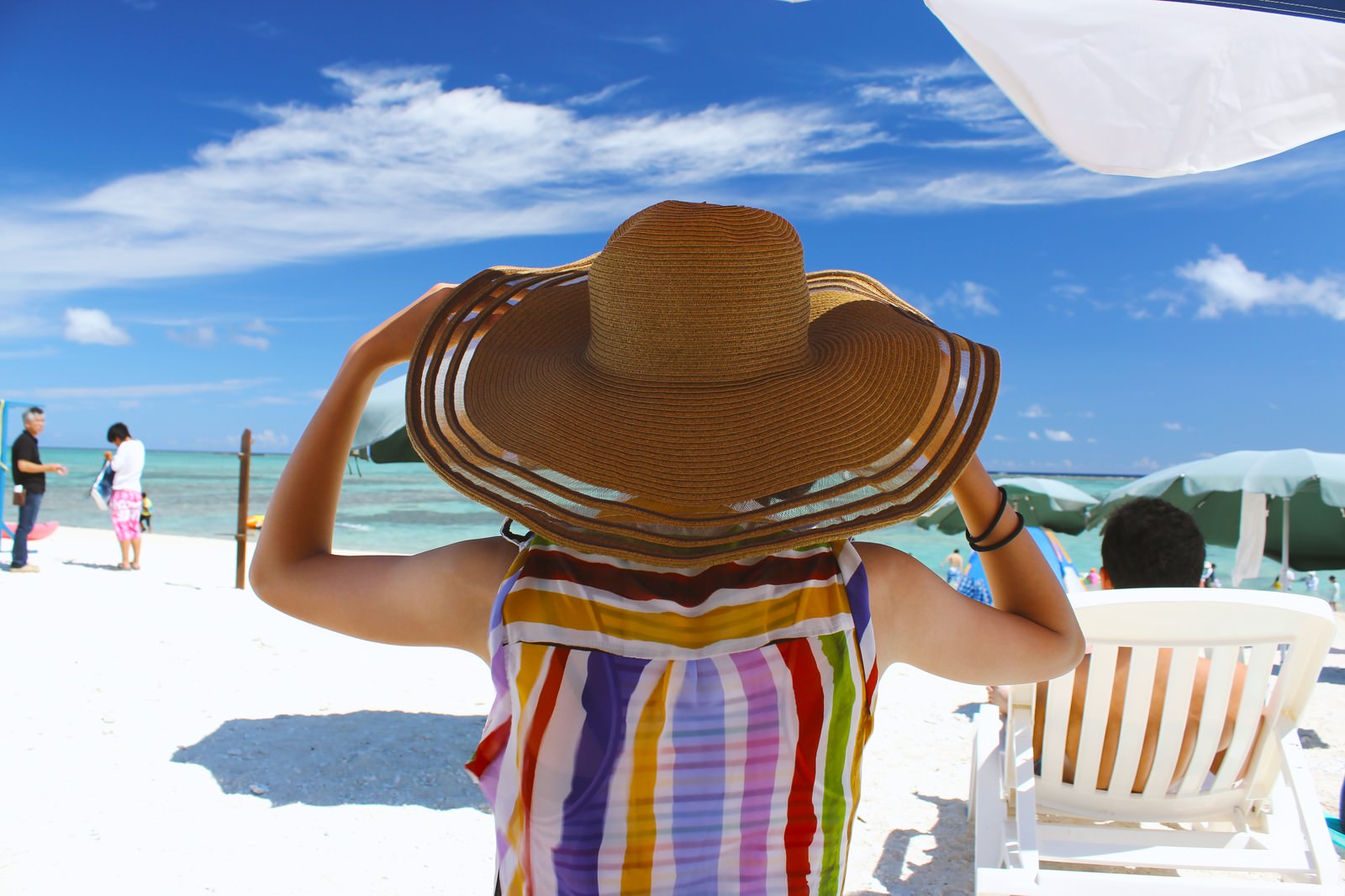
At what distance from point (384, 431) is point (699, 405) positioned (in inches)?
174

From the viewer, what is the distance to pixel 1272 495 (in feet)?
28.5

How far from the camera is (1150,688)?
2.91 meters

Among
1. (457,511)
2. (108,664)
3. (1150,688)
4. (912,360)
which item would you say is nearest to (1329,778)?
(1150,688)

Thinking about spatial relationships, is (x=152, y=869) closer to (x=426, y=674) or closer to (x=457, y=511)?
(x=426, y=674)

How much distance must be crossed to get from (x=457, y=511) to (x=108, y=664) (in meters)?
33.3

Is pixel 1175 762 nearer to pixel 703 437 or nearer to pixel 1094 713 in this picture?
pixel 1094 713

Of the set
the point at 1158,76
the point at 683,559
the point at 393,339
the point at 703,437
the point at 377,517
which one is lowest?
the point at 377,517

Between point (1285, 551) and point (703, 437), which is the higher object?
point (703, 437)

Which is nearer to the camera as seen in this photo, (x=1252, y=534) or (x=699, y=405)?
(x=699, y=405)

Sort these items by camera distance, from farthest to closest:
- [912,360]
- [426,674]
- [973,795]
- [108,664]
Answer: [426,674] → [108,664] → [973,795] → [912,360]

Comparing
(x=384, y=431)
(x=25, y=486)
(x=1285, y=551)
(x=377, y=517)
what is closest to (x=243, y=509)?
(x=25, y=486)

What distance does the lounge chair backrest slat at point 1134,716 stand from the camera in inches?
113

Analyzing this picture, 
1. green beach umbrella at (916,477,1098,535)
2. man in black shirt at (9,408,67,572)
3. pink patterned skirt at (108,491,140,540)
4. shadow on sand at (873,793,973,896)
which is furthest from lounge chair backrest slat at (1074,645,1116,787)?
pink patterned skirt at (108,491,140,540)

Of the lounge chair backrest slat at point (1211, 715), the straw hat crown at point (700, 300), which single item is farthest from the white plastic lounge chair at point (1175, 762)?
the straw hat crown at point (700, 300)
